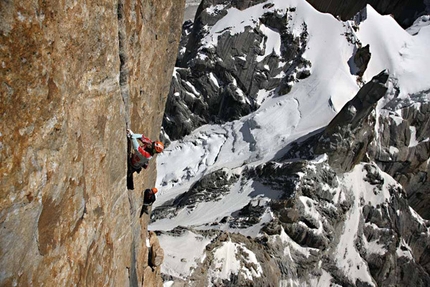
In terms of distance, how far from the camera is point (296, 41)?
59781mm

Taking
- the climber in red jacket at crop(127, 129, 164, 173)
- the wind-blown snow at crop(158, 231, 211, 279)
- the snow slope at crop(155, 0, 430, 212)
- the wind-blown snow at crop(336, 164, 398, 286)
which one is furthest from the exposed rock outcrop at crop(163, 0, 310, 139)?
the climber in red jacket at crop(127, 129, 164, 173)

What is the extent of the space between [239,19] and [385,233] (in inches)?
1483

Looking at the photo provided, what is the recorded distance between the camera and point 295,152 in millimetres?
42719

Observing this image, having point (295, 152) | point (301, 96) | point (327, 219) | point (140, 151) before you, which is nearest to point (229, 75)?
point (301, 96)

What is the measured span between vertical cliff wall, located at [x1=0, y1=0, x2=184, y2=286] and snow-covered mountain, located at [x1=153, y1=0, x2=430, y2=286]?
16.8 metres

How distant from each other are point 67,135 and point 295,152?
3923 centimetres

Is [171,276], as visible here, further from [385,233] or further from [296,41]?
[296,41]

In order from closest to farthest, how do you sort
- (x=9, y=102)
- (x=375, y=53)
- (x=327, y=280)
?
(x=9, y=102)
(x=327, y=280)
(x=375, y=53)

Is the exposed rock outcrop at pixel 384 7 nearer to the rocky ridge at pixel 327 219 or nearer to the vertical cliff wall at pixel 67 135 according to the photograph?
the rocky ridge at pixel 327 219

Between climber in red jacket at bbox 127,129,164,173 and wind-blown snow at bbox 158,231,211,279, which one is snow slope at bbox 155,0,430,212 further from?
climber in red jacket at bbox 127,129,164,173

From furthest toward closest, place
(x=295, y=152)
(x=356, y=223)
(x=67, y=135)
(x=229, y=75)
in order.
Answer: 1. (x=229, y=75)
2. (x=295, y=152)
3. (x=356, y=223)
4. (x=67, y=135)

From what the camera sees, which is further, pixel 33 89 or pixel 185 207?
pixel 185 207

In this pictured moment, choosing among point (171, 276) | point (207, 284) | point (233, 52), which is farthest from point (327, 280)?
point (233, 52)

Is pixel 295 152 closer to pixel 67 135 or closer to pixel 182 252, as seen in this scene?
pixel 182 252
